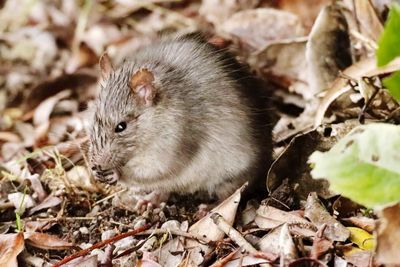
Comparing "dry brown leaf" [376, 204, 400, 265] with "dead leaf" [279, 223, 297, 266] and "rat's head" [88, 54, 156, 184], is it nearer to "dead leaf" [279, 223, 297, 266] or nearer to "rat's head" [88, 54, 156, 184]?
"dead leaf" [279, 223, 297, 266]

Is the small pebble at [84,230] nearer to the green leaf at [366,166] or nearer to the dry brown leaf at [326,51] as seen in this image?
the green leaf at [366,166]

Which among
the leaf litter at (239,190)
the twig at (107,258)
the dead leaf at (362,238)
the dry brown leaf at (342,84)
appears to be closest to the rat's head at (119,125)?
the leaf litter at (239,190)

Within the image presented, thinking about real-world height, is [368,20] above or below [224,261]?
above

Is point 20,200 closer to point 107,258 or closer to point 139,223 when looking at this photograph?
point 139,223

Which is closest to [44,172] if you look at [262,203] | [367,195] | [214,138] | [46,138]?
[46,138]

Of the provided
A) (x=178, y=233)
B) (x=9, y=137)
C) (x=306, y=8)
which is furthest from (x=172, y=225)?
(x=306, y=8)

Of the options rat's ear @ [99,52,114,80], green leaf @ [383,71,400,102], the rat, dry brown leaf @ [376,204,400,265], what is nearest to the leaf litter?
dry brown leaf @ [376,204,400,265]

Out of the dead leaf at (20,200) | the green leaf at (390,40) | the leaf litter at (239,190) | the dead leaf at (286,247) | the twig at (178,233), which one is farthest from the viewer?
the dead leaf at (20,200)
